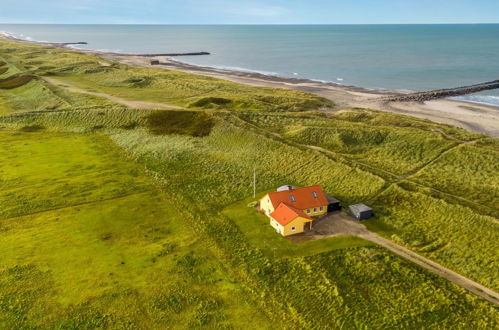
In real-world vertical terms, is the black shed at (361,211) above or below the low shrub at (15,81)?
below

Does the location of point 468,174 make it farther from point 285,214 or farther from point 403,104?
point 403,104

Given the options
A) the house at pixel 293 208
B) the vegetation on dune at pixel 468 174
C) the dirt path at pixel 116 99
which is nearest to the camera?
the house at pixel 293 208

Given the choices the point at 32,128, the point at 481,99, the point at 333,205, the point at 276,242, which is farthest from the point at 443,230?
the point at 481,99

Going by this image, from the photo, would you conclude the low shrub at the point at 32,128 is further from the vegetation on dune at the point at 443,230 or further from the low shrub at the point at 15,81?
the vegetation on dune at the point at 443,230

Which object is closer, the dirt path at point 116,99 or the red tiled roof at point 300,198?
the red tiled roof at point 300,198

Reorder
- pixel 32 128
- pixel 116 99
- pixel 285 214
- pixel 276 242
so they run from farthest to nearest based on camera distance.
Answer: pixel 116 99, pixel 32 128, pixel 285 214, pixel 276 242

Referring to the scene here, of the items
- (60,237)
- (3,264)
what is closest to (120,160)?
(60,237)

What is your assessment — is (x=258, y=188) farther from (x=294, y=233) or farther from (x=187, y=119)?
(x=187, y=119)

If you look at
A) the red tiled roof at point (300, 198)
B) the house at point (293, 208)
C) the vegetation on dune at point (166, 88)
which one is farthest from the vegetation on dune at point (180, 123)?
the red tiled roof at point (300, 198)
